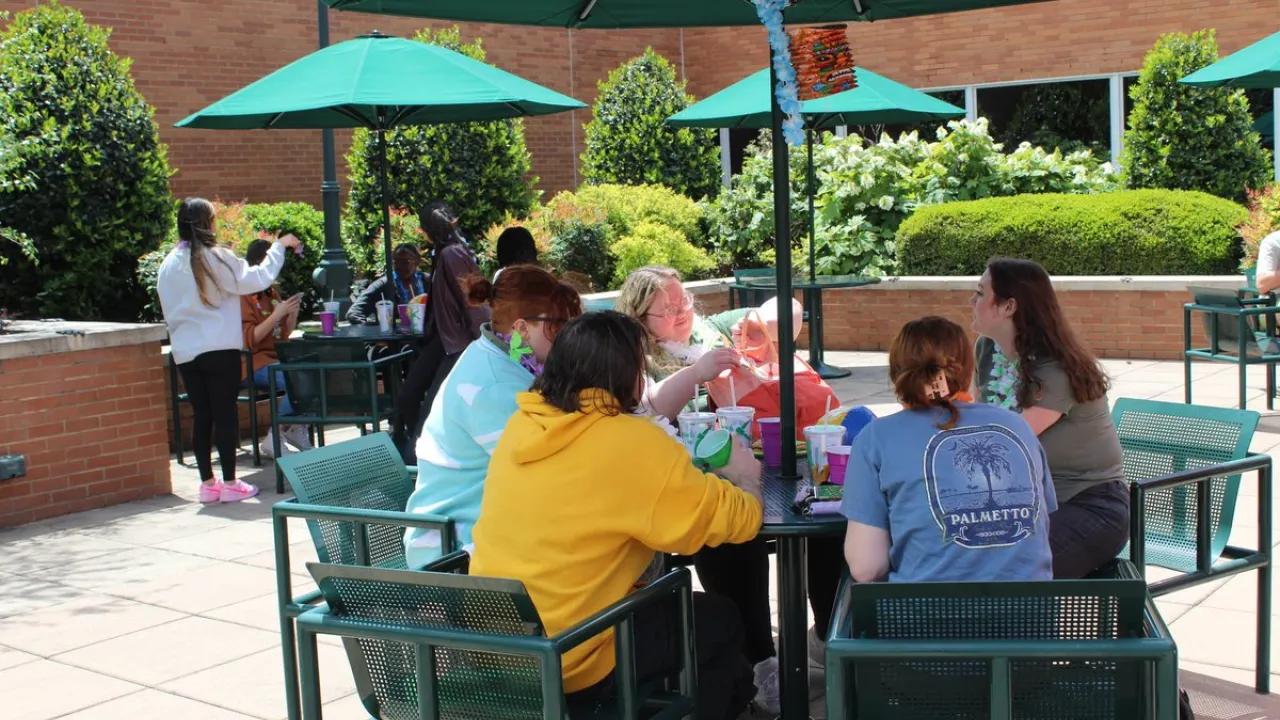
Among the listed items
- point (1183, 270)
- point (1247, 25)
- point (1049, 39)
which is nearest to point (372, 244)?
point (1183, 270)

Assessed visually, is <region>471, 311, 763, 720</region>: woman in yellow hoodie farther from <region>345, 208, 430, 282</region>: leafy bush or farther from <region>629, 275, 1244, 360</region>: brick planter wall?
<region>345, 208, 430, 282</region>: leafy bush

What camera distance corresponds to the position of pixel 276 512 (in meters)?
4.16

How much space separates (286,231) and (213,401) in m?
6.16

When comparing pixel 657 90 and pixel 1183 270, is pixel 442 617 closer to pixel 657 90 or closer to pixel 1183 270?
pixel 1183 270

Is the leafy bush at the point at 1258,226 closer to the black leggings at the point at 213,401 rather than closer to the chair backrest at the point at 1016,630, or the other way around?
the black leggings at the point at 213,401

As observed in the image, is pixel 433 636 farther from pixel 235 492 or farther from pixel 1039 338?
pixel 235 492

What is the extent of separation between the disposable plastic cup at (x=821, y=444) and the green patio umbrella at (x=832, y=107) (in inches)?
264

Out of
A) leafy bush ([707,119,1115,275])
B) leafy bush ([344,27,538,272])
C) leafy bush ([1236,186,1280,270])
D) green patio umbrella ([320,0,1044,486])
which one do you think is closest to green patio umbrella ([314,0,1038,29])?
green patio umbrella ([320,0,1044,486])

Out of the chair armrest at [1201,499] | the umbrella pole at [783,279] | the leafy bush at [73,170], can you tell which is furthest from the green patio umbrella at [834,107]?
the umbrella pole at [783,279]

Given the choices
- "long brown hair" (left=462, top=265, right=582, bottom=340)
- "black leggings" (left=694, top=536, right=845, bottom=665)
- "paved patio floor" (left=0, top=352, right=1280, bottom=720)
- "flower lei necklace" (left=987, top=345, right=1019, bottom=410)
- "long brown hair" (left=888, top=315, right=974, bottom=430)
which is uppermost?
"long brown hair" (left=462, top=265, right=582, bottom=340)

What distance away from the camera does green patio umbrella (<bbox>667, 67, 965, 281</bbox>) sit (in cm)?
1058

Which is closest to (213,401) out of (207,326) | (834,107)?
(207,326)

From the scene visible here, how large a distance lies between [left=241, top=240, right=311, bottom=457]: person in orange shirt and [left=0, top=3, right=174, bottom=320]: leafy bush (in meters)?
2.75

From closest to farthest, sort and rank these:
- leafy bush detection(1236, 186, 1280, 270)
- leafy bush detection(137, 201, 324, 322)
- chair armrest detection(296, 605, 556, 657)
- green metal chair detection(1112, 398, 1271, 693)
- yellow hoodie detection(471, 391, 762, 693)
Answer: chair armrest detection(296, 605, 556, 657)
yellow hoodie detection(471, 391, 762, 693)
green metal chair detection(1112, 398, 1271, 693)
leafy bush detection(1236, 186, 1280, 270)
leafy bush detection(137, 201, 324, 322)
